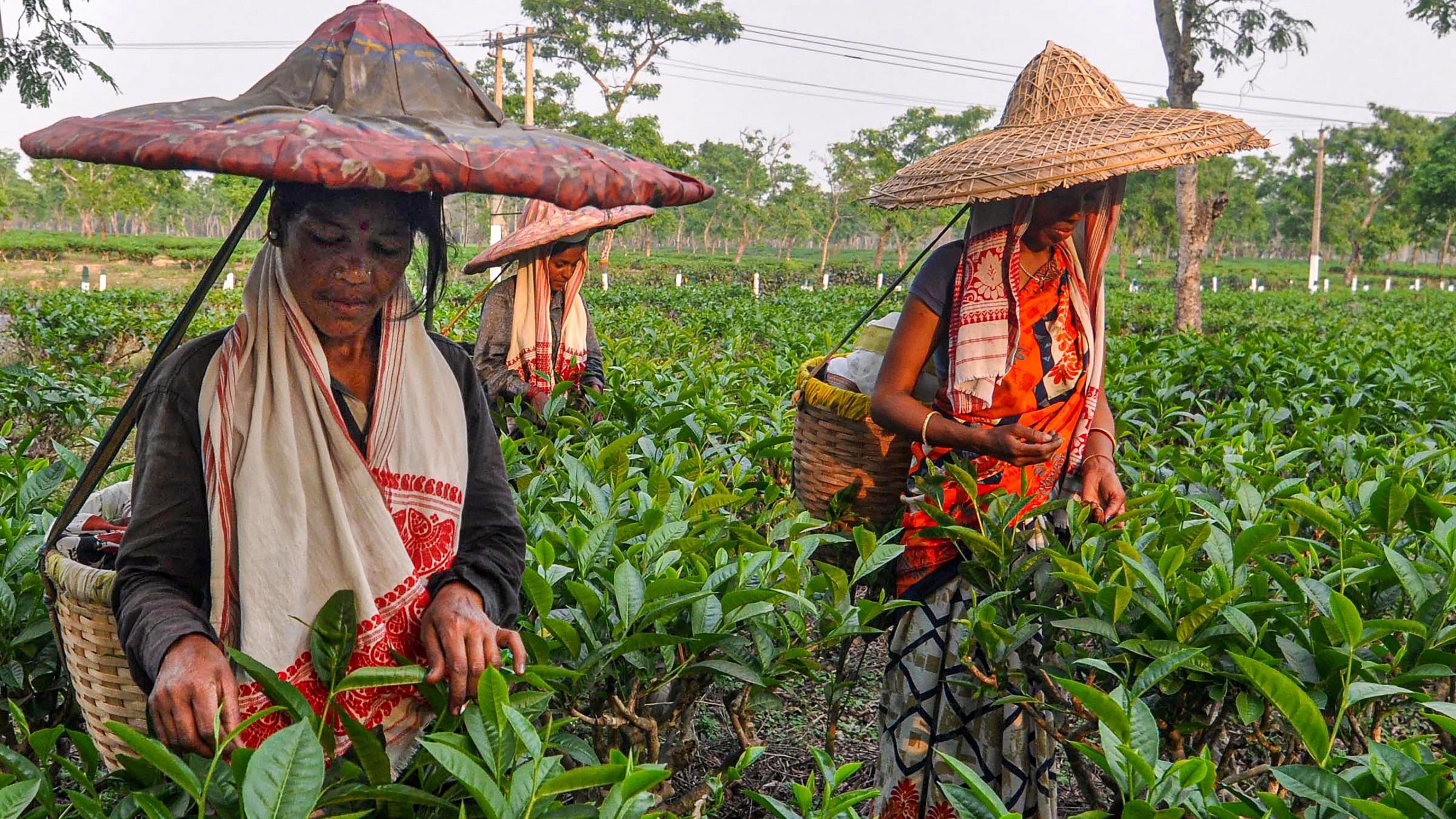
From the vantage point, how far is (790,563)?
1.84m

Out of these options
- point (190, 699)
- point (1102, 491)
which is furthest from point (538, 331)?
point (190, 699)

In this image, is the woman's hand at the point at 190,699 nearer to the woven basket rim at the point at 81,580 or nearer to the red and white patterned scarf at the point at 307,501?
the red and white patterned scarf at the point at 307,501

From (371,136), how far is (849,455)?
1.49m

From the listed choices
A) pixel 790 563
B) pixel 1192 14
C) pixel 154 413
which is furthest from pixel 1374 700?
pixel 1192 14

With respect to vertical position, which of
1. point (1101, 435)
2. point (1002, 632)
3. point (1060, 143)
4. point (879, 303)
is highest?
point (1060, 143)

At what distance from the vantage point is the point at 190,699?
119cm

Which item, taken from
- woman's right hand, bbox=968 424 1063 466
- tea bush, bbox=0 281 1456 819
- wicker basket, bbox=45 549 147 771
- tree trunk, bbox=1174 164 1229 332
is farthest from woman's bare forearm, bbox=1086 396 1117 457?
tree trunk, bbox=1174 164 1229 332

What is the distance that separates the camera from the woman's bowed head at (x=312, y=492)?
1252 mm

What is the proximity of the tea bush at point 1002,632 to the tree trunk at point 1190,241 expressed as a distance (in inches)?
267

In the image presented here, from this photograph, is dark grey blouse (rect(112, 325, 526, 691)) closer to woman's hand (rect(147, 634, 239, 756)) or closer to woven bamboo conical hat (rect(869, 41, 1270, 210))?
woman's hand (rect(147, 634, 239, 756))

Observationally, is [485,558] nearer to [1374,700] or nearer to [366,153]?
[366,153]

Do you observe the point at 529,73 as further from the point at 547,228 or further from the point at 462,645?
the point at 462,645

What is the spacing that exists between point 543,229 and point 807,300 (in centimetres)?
1178

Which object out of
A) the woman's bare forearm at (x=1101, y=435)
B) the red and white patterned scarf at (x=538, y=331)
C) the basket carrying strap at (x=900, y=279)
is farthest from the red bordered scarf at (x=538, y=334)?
the woman's bare forearm at (x=1101, y=435)
